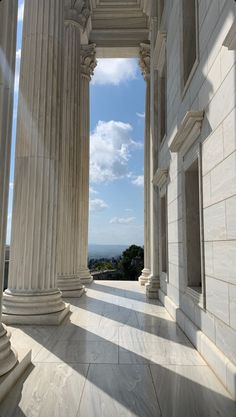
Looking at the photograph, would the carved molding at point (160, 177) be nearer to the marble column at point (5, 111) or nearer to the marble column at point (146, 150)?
the marble column at point (146, 150)

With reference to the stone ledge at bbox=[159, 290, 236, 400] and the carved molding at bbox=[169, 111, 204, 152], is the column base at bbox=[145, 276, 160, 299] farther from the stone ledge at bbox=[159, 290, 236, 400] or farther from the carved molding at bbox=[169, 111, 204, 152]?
the carved molding at bbox=[169, 111, 204, 152]

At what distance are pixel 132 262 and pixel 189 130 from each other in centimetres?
5607

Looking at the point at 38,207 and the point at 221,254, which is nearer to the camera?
the point at 221,254

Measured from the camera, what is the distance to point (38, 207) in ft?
69.4

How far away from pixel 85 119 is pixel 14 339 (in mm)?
33938

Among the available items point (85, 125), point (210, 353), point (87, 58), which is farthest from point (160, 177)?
point (87, 58)

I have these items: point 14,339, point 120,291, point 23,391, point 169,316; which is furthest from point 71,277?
point 23,391

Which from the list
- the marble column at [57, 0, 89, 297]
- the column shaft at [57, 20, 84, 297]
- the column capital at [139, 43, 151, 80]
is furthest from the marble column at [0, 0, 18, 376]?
the column capital at [139, 43, 151, 80]

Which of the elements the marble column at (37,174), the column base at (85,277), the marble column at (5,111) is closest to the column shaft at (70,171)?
the marble column at (37,174)

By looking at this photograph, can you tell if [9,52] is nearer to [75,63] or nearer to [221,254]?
[221,254]

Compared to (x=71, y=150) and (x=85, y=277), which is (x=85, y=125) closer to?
(x=71, y=150)

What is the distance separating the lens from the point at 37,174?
70.2 ft

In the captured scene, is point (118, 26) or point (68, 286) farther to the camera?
point (118, 26)

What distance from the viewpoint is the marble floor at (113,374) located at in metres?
10.4
